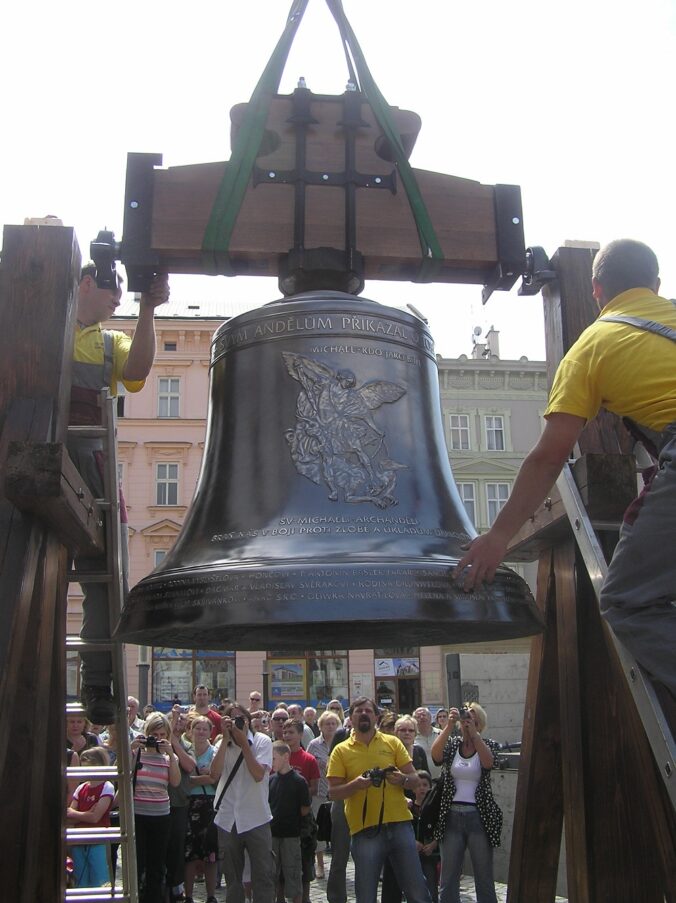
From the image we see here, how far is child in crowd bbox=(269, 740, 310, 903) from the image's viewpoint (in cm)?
781

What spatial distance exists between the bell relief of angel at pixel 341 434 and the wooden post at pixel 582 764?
2.76 ft

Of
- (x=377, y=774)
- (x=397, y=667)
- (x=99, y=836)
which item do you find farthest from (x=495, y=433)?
(x=99, y=836)

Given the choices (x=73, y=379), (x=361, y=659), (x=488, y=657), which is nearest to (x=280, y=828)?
(x=73, y=379)

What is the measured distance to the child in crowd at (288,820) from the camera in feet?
25.6

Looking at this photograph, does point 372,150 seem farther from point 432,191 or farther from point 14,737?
point 14,737

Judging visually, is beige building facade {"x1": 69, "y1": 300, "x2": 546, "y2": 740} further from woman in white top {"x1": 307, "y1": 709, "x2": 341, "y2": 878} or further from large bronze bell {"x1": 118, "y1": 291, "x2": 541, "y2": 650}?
large bronze bell {"x1": 118, "y1": 291, "x2": 541, "y2": 650}

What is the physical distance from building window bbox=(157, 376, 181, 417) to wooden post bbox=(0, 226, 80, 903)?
28.9 m

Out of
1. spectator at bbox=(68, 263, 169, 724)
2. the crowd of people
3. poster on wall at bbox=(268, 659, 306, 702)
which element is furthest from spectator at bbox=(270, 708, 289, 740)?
poster on wall at bbox=(268, 659, 306, 702)

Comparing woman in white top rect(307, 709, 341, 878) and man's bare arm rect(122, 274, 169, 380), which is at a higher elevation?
man's bare arm rect(122, 274, 169, 380)

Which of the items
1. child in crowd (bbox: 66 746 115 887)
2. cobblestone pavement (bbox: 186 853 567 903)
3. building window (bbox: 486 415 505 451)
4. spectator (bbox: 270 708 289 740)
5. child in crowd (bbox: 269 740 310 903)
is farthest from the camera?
building window (bbox: 486 415 505 451)

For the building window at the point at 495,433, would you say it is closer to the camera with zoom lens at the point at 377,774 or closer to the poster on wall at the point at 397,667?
the poster on wall at the point at 397,667

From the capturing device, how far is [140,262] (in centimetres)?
318

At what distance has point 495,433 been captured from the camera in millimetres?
36500

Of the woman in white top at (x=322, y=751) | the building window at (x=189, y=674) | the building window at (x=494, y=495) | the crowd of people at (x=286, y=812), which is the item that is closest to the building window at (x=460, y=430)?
the building window at (x=494, y=495)
